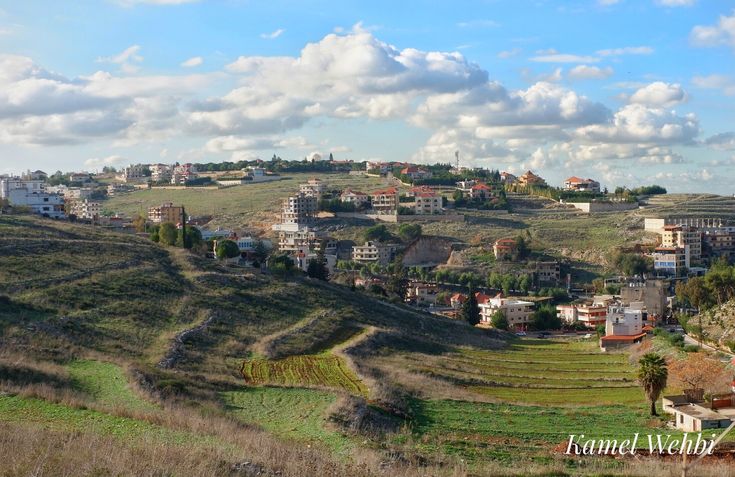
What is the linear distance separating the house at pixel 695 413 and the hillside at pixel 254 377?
1.04m

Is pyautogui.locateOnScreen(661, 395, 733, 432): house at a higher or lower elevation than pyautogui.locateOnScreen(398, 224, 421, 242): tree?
lower

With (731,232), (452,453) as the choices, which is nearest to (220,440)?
Answer: (452,453)

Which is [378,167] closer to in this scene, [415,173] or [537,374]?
[415,173]

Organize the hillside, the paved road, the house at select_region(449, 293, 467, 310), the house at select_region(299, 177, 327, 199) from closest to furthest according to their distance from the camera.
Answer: the hillside
the paved road
the house at select_region(449, 293, 467, 310)
the house at select_region(299, 177, 327, 199)

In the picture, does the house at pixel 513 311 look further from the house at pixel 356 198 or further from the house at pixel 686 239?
the house at pixel 356 198

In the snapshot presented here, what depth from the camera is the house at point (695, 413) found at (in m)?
24.7

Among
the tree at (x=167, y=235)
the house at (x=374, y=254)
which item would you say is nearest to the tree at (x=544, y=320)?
the house at (x=374, y=254)

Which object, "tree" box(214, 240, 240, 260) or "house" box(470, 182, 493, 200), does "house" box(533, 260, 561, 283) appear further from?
"house" box(470, 182, 493, 200)

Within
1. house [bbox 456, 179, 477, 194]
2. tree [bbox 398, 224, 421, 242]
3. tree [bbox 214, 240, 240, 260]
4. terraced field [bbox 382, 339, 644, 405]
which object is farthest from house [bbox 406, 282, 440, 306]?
house [bbox 456, 179, 477, 194]

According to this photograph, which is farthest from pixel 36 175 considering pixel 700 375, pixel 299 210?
pixel 700 375

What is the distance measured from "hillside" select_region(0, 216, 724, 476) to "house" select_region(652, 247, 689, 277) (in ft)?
101

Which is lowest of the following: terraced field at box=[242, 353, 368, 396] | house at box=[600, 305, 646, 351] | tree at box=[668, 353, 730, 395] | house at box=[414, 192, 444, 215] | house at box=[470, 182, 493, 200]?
house at box=[600, 305, 646, 351]

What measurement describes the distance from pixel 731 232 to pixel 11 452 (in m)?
90.4

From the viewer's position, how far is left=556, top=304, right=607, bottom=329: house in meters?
60.8
